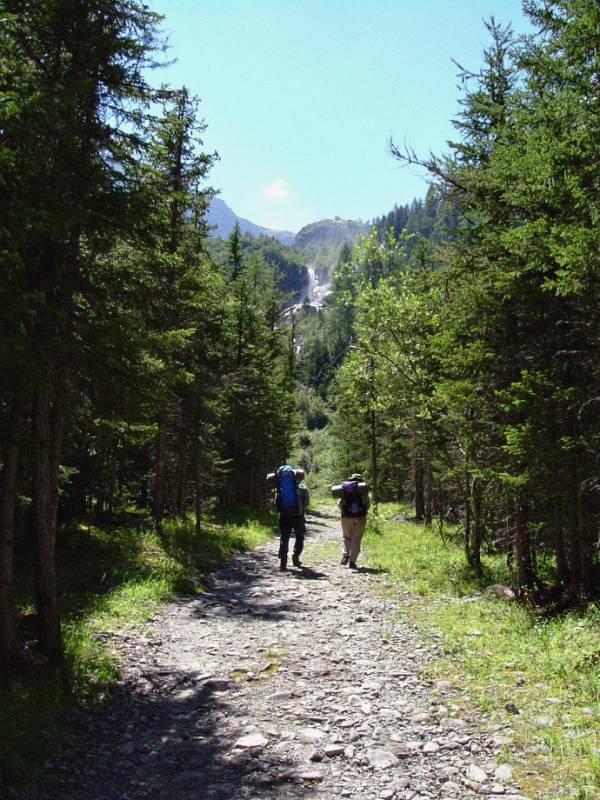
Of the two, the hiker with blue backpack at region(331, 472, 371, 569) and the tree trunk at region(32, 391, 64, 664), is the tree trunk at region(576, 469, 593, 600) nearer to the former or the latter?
the hiker with blue backpack at region(331, 472, 371, 569)

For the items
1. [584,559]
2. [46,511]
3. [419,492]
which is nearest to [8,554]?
[46,511]

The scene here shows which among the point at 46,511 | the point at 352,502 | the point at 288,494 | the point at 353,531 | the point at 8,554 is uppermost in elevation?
the point at 46,511

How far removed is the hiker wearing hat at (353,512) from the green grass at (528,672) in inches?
92.2

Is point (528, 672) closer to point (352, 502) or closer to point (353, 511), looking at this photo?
point (353, 511)

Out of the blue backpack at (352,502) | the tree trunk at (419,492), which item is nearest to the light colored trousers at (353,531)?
the blue backpack at (352,502)

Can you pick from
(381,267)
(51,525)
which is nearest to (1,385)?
(51,525)

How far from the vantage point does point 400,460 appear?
3606 cm

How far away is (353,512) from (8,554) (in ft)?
31.6

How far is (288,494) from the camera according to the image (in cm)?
1428

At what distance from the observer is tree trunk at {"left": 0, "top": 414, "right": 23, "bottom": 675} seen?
634cm

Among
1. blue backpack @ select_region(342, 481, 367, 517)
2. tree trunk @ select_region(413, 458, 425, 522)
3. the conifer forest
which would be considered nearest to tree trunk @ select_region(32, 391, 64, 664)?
the conifer forest

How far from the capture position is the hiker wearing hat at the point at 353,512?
15.0 metres

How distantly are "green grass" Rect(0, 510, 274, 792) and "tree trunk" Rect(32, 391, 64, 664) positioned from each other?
410 millimetres

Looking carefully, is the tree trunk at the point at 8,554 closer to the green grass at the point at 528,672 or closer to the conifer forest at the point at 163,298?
the conifer forest at the point at 163,298
